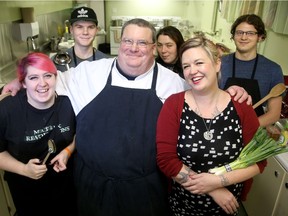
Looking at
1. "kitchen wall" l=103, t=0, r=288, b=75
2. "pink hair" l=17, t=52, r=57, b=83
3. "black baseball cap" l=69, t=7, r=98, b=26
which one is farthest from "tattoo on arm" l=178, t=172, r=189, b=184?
"kitchen wall" l=103, t=0, r=288, b=75

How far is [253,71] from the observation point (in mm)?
1418

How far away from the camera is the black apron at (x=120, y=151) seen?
1.08 metres

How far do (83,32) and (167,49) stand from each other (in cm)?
59

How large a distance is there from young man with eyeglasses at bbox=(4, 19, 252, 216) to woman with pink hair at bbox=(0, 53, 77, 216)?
3.0 inches

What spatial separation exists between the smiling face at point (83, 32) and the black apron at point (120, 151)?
68 cm

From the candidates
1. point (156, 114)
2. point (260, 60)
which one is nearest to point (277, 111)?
point (260, 60)

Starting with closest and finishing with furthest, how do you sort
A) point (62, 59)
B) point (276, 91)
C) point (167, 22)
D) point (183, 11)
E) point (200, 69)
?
point (200, 69), point (276, 91), point (62, 59), point (167, 22), point (183, 11)

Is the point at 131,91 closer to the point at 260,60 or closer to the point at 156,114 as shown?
the point at 156,114

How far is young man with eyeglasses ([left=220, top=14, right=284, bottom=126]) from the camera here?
139 cm

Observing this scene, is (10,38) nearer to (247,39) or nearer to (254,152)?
(247,39)

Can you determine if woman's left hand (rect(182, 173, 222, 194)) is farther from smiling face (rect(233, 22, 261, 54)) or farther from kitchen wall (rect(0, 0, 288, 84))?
kitchen wall (rect(0, 0, 288, 84))

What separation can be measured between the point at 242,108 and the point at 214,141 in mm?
176

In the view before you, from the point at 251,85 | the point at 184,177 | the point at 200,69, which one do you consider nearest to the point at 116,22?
the point at 251,85

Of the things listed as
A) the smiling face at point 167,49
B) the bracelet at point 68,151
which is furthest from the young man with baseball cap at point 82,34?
the bracelet at point 68,151
